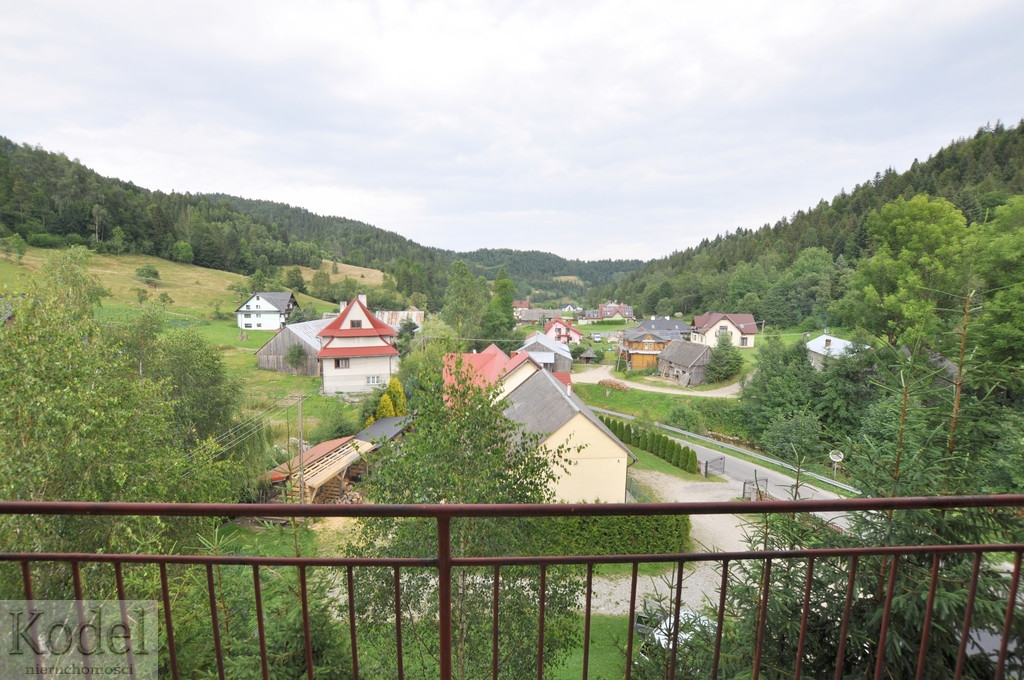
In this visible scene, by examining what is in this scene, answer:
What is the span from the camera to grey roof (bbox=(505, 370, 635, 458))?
13.2 meters

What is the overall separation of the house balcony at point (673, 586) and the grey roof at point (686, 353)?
31.5 meters

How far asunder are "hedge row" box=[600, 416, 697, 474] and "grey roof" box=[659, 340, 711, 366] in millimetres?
12483

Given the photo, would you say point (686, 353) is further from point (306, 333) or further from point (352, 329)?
point (306, 333)

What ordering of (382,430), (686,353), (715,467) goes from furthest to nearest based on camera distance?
(686,353)
(715,467)
(382,430)

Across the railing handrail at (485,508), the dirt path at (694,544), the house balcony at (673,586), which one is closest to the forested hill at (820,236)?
the dirt path at (694,544)

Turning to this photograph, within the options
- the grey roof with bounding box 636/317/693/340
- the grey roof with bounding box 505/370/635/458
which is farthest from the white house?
the grey roof with bounding box 505/370/635/458

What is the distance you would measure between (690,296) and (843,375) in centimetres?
5019

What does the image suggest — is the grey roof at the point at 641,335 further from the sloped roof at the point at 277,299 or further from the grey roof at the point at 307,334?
the sloped roof at the point at 277,299

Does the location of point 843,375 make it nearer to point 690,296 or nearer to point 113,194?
point 690,296

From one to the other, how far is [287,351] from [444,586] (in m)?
33.4

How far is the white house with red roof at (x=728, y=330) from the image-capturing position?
45.9 m

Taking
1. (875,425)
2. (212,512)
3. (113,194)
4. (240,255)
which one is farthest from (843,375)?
(113,194)

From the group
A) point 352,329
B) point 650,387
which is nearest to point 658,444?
point 650,387

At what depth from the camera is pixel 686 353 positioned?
117ft
